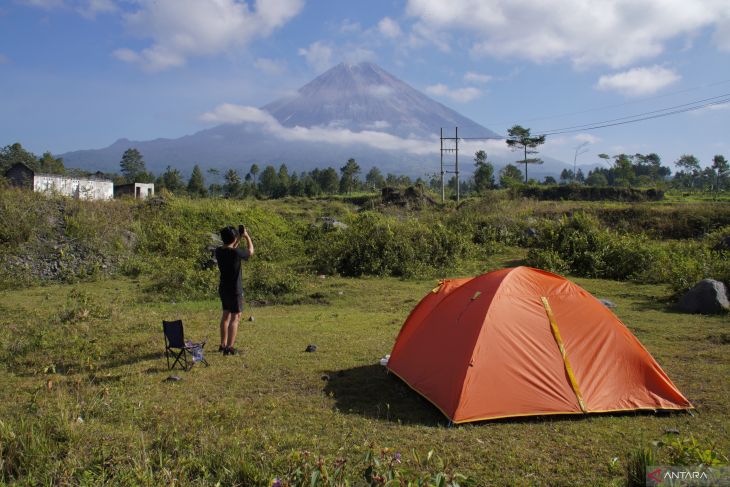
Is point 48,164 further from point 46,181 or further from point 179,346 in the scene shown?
point 179,346

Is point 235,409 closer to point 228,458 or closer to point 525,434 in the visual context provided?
point 228,458

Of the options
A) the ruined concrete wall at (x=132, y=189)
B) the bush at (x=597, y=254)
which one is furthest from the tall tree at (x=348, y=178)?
the bush at (x=597, y=254)

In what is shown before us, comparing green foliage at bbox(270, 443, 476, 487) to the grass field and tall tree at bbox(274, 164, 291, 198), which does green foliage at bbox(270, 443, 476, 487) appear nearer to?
the grass field

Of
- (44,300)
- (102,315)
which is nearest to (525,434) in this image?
(102,315)

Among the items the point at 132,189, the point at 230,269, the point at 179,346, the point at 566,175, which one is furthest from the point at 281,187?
the point at 566,175

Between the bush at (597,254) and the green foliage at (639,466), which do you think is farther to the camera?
the bush at (597,254)

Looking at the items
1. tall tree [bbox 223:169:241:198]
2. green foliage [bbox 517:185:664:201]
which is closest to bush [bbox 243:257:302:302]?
green foliage [bbox 517:185:664:201]

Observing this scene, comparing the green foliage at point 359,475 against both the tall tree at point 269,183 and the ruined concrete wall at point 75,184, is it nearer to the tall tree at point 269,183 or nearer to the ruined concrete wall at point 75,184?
the ruined concrete wall at point 75,184

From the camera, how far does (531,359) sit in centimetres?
527

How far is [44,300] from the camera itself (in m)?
11.6

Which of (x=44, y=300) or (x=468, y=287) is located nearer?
(x=468, y=287)

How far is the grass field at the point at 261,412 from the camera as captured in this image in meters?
3.80

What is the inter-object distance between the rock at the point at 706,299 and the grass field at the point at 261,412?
0.55 m

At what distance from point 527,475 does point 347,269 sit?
11.6 meters
